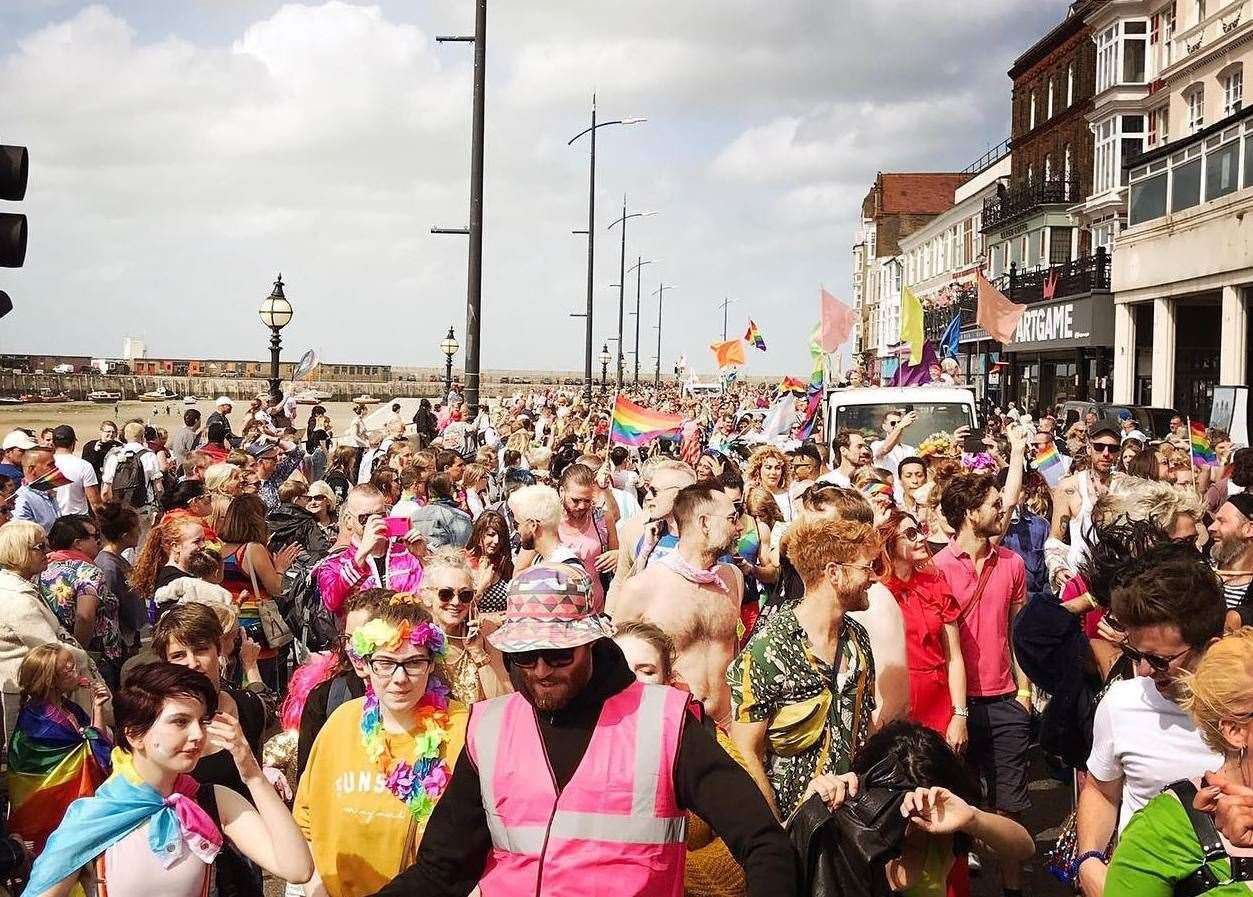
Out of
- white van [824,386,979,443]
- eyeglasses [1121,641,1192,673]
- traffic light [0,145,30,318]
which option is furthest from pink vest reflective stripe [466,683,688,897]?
white van [824,386,979,443]

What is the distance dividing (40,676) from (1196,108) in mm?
35362

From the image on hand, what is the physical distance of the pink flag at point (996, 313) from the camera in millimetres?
23016

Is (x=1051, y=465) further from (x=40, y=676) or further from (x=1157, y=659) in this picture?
(x=40, y=676)

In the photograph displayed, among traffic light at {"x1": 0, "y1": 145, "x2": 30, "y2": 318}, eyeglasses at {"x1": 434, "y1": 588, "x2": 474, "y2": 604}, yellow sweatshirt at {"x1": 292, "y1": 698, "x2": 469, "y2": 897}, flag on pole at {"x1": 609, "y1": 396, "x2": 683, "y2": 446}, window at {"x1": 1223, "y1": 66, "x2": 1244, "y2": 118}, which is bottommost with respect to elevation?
yellow sweatshirt at {"x1": 292, "y1": 698, "x2": 469, "y2": 897}

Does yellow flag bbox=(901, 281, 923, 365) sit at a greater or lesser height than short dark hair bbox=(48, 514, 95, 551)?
greater

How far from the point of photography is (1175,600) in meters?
3.44

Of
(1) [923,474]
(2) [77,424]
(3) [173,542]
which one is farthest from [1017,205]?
(3) [173,542]

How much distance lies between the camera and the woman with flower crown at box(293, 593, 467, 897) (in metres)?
3.82

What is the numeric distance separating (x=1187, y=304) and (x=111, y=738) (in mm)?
32919

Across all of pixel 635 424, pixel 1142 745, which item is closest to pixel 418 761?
pixel 1142 745

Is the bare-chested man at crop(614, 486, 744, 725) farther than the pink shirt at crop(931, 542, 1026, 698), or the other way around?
the pink shirt at crop(931, 542, 1026, 698)

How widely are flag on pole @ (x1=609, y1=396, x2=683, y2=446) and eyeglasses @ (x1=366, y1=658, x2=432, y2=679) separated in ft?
30.4

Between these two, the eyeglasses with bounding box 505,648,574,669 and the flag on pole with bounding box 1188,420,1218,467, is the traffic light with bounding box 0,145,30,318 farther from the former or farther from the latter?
the flag on pole with bounding box 1188,420,1218,467

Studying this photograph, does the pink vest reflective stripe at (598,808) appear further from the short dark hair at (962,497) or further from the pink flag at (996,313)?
the pink flag at (996,313)
